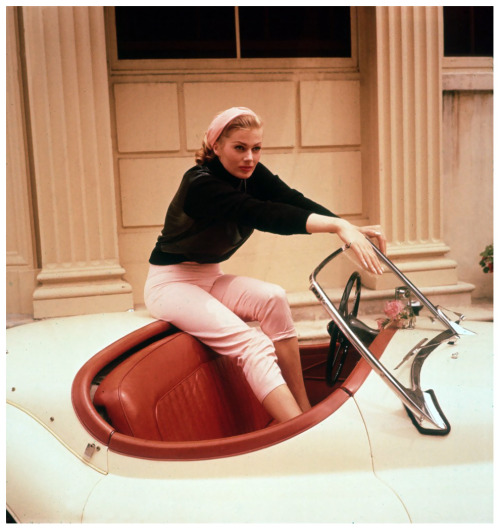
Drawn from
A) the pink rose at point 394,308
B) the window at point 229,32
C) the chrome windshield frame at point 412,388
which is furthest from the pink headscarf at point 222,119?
the window at point 229,32

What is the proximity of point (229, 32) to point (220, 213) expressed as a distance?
8.64 ft

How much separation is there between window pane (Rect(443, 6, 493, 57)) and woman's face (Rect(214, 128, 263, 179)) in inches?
122

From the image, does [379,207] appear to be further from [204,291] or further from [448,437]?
[448,437]

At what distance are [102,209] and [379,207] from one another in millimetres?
1971

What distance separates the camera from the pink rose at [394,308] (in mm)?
1581

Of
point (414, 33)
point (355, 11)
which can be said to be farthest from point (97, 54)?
point (414, 33)

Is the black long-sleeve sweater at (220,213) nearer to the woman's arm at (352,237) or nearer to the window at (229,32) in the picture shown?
the woman's arm at (352,237)

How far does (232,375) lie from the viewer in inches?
74.1

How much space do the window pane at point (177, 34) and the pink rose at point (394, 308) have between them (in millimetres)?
2831

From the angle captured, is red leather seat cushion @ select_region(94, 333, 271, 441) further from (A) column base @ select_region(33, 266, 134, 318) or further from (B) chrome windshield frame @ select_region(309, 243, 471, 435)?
(A) column base @ select_region(33, 266, 134, 318)

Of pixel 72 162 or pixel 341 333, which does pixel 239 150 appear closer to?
pixel 341 333

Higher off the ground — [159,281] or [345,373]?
[159,281]

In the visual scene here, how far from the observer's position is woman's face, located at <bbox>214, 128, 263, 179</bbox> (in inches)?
68.5

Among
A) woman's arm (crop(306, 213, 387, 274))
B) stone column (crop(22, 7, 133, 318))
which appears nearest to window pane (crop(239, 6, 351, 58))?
stone column (crop(22, 7, 133, 318))
